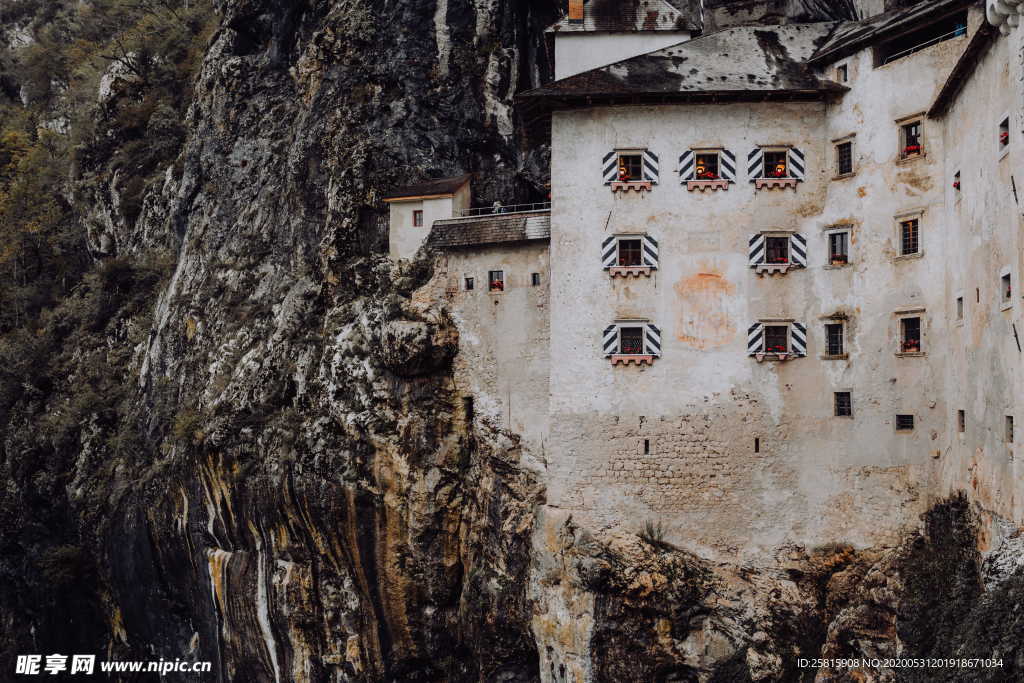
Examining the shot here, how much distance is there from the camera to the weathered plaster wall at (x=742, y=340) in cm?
2706

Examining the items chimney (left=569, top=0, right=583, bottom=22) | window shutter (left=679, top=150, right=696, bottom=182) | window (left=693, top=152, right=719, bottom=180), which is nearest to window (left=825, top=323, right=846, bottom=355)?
window (left=693, top=152, right=719, bottom=180)

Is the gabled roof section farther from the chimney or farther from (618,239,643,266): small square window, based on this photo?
(618,239,643,266): small square window

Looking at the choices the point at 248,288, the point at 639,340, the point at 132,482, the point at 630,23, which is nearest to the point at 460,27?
the point at 630,23

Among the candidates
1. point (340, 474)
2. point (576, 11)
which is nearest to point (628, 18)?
point (576, 11)

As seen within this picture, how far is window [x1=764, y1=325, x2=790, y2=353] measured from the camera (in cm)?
2827

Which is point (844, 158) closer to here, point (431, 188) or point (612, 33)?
point (612, 33)

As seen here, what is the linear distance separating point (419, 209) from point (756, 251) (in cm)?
1218

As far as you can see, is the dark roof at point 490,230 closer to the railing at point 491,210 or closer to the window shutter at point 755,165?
the railing at point 491,210

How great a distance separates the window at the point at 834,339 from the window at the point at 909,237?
2432 millimetres

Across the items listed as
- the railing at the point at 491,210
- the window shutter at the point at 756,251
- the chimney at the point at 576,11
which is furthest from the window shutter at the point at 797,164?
the railing at the point at 491,210

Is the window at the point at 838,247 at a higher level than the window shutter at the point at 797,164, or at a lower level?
lower

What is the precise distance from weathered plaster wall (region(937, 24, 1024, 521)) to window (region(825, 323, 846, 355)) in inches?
114

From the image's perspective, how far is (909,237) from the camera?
2698 cm

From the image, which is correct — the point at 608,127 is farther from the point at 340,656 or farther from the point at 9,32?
the point at 9,32
